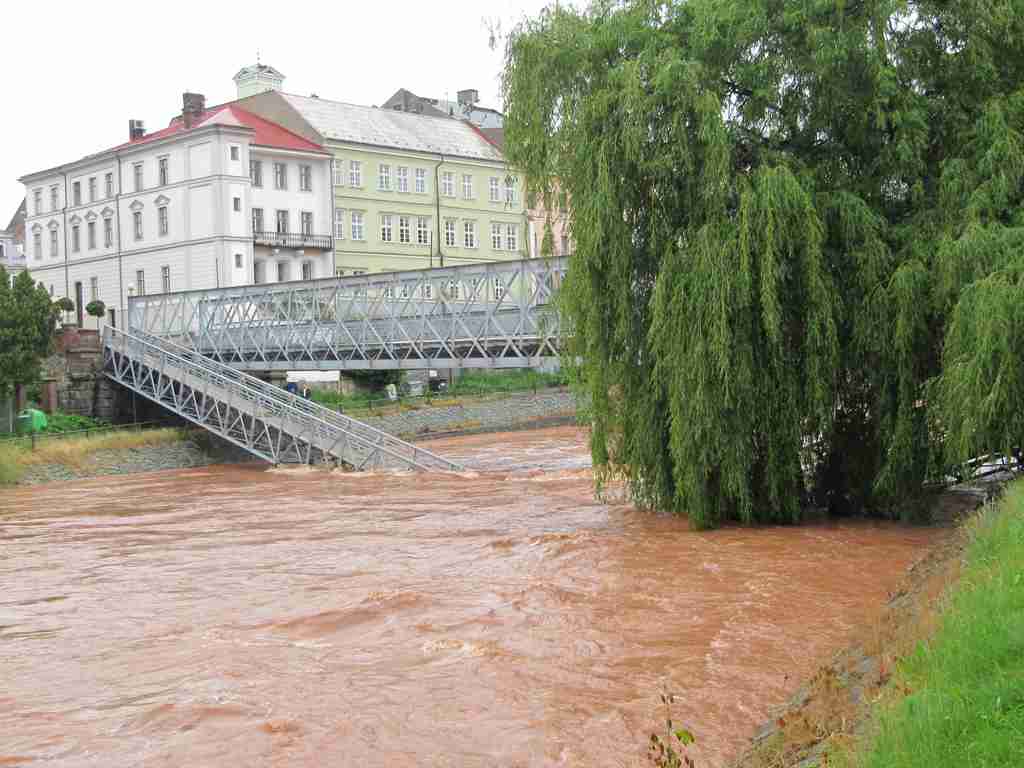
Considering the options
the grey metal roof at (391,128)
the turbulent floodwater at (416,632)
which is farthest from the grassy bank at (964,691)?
the grey metal roof at (391,128)

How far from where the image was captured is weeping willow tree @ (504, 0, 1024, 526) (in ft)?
65.0

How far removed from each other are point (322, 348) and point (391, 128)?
3370 centimetres

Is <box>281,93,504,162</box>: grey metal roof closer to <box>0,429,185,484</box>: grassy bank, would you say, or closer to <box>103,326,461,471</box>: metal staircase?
<box>103,326,461,471</box>: metal staircase

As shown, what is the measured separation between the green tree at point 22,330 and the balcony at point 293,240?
20.4m

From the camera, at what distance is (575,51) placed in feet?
73.8

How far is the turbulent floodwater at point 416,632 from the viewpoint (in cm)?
1078

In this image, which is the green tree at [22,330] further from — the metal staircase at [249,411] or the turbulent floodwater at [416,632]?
the turbulent floodwater at [416,632]

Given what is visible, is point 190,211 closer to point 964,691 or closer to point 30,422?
point 30,422

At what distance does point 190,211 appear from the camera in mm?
63469

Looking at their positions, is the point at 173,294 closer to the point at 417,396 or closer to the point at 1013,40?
the point at 417,396

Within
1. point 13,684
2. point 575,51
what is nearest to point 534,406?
point 575,51

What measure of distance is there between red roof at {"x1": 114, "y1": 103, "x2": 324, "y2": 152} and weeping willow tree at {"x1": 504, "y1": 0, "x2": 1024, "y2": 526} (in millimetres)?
45630

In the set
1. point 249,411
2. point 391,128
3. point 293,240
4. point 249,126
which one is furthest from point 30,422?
point 391,128

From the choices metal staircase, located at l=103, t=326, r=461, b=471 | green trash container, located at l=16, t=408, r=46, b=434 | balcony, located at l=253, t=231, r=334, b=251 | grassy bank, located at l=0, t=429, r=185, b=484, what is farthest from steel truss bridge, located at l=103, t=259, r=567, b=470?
balcony, located at l=253, t=231, r=334, b=251
